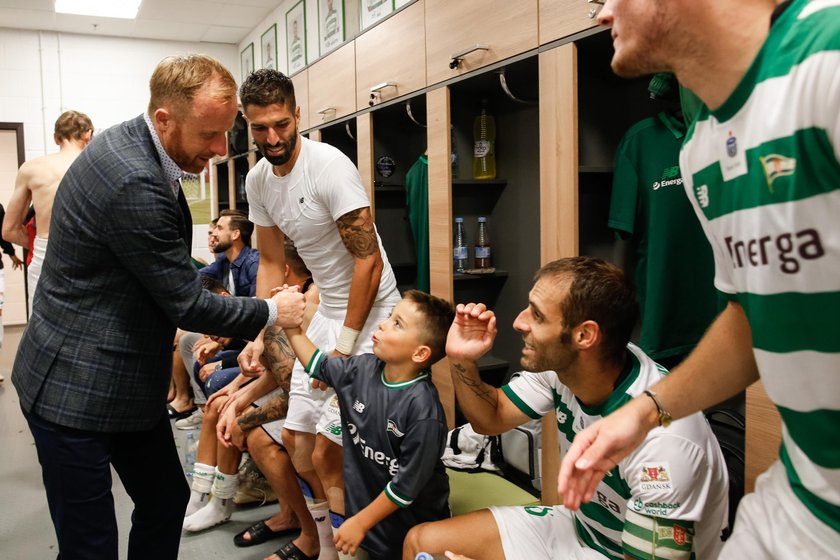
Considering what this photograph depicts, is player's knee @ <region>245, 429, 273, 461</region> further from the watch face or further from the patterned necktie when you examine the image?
the watch face

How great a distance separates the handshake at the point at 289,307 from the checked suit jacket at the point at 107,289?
28 cm

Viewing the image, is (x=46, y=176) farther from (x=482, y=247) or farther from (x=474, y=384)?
(x=474, y=384)

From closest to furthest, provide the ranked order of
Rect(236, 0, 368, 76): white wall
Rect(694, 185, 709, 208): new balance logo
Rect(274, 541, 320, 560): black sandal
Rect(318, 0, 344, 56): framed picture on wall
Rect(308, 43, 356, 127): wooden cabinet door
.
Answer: Rect(694, 185, 709, 208): new balance logo
Rect(274, 541, 320, 560): black sandal
Rect(308, 43, 356, 127): wooden cabinet door
Rect(236, 0, 368, 76): white wall
Rect(318, 0, 344, 56): framed picture on wall

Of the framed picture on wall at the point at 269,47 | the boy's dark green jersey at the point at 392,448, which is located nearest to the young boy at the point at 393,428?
the boy's dark green jersey at the point at 392,448

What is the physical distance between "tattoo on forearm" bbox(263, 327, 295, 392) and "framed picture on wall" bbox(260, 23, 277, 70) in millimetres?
3283

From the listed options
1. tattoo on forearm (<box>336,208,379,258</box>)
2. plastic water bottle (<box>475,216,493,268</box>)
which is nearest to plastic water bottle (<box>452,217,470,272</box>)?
plastic water bottle (<box>475,216,493,268</box>)

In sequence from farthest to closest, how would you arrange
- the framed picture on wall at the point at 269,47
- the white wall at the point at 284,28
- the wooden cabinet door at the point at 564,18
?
the framed picture on wall at the point at 269,47
the white wall at the point at 284,28
the wooden cabinet door at the point at 564,18

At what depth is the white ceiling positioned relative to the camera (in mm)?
5066

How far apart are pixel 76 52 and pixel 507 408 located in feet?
19.5

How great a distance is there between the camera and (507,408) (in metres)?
1.59

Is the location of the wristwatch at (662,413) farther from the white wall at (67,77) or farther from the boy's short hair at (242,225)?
the white wall at (67,77)

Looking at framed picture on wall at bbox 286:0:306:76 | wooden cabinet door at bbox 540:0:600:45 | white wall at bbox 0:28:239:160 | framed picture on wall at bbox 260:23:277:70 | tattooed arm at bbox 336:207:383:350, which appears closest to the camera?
wooden cabinet door at bbox 540:0:600:45

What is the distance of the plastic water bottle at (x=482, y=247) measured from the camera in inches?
111

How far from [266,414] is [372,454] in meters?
0.79
